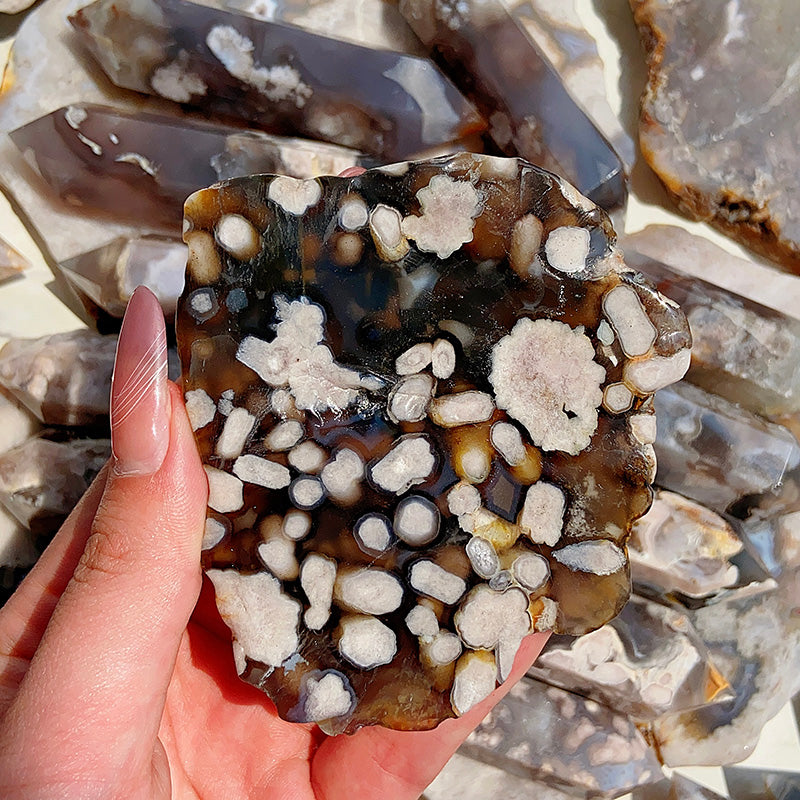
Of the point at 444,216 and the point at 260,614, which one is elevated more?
the point at 444,216

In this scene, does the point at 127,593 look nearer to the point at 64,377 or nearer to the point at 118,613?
the point at 118,613

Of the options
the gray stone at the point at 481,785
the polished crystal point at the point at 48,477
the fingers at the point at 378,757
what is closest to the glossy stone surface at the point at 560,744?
the gray stone at the point at 481,785

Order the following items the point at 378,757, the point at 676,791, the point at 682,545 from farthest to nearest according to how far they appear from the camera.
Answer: the point at 676,791
the point at 682,545
the point at 378,757

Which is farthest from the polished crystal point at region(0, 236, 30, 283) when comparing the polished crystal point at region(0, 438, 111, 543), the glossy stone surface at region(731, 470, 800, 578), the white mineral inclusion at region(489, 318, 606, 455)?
the glossy stone surface at region(731, 470, 800, 578)

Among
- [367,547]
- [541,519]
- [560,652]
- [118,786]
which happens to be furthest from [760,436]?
[118,786]

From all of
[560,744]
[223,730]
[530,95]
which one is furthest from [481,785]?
[530,95]

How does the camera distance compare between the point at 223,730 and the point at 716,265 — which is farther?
the point at 716,265

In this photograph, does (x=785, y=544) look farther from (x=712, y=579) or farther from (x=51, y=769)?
(x=51, y=769)
